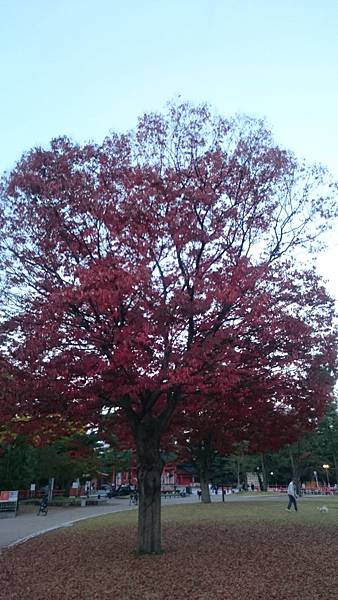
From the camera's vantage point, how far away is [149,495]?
38.1 ft

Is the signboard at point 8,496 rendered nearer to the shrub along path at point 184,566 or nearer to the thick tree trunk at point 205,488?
the shrub along path at point 184,566

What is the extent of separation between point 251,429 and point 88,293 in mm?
8495

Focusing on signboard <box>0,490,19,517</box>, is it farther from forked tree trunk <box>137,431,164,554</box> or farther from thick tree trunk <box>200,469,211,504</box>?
forked tree trunk <box>137,431,164,554</box>

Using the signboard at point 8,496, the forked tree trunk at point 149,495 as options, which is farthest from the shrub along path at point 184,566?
the signboard at point 8,496

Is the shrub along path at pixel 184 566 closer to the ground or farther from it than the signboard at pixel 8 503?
closer to the ground

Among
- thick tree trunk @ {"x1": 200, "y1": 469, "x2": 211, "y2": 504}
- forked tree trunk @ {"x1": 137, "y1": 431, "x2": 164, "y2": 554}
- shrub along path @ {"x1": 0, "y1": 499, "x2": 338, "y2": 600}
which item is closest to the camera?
shrub along path @ {"x1": 0, "y1": 499, "x2": 338, "y2": 600}

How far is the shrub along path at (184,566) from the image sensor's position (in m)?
7.77

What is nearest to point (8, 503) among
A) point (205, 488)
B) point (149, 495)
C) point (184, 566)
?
point (205, 488)

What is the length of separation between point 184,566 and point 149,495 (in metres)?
2.08

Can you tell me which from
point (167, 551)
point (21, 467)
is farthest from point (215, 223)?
point (21, 467)

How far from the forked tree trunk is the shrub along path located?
0.36 metres

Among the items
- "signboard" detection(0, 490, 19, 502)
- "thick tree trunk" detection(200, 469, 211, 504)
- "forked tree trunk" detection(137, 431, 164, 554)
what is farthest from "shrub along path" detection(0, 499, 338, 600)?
"thick tree trunk" detection(200, 469, 211, 504)

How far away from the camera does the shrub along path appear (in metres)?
7.77

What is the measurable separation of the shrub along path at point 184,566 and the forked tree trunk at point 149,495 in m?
0.36
